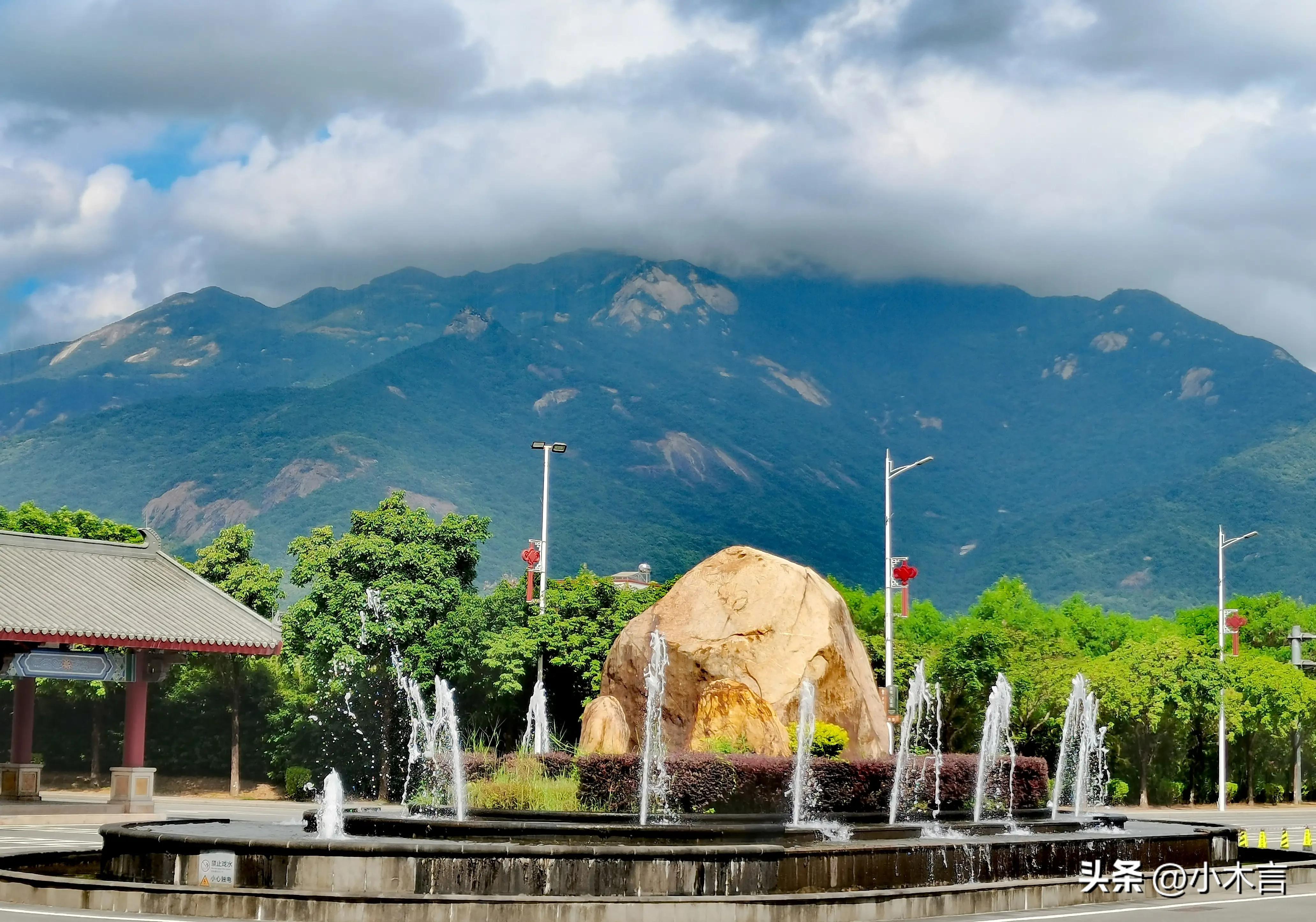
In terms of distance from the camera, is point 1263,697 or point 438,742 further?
point 1263,697

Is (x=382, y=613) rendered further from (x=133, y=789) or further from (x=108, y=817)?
(x=108, y=817)

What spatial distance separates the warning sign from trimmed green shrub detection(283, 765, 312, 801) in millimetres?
26180

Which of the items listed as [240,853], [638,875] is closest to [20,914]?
[240,853]

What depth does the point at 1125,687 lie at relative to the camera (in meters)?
46.2

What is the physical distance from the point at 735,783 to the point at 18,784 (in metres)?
17.7

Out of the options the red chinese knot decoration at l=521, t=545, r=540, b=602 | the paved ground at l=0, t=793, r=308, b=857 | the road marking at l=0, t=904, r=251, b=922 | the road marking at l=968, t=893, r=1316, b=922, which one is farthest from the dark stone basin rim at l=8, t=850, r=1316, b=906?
the red chinese knot decoration at l=521, t=545, r=540, b=602

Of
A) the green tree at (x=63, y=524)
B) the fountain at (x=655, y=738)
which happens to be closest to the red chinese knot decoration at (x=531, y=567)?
the green tree at (x=63, y=524)

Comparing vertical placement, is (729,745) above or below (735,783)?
above

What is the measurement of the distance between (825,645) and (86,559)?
1627 centimetres

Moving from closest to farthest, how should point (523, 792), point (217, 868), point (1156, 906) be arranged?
point (217, 868)
point (1156, 906)
point (523, 792)

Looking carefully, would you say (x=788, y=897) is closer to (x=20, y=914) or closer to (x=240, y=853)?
(x=240, y=853)

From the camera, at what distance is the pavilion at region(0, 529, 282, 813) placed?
97.1 ft

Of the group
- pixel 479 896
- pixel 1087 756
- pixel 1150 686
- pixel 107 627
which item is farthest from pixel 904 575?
pixel 479 896

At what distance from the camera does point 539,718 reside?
3962cm
